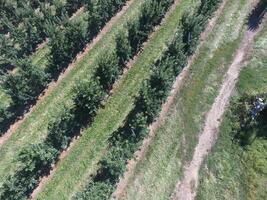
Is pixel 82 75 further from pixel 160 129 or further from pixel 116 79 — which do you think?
pixel 160 129

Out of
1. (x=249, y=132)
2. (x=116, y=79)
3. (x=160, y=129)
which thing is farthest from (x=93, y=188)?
(x=249, y=132)

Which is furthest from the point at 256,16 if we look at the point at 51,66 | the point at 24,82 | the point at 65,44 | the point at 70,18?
the point at 24,82

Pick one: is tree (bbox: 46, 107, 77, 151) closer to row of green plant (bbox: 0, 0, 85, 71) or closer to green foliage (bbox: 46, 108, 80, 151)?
green foliage (bbox: 46, 108, 80, 151)

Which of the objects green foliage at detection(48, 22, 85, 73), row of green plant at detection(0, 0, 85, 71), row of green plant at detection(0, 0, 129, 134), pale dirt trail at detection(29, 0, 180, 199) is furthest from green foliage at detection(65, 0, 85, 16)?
pale dirt trail at detection(29, 0, 180, 199)

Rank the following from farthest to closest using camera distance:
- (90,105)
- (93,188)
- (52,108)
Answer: (52,108)
(90,105)
(93,188)

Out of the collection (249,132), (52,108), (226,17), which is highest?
(52,108)

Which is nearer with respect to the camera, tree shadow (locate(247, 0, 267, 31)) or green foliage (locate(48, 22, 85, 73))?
green foliage (locate(48, 22, 85, 73))
